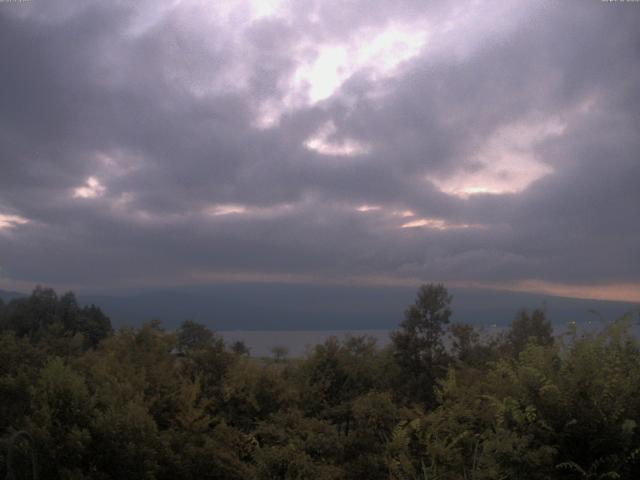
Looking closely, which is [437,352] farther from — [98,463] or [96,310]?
[96,310]

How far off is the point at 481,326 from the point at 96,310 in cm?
3865

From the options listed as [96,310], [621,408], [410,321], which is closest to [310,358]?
[410,321]

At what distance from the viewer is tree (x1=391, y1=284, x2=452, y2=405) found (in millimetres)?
19797

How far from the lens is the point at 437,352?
19.9 meters

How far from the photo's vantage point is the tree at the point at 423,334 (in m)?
19.8

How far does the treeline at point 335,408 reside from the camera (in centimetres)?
625

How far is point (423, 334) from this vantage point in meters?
20.1

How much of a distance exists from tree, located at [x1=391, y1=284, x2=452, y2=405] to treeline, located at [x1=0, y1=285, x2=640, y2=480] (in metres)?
0.04

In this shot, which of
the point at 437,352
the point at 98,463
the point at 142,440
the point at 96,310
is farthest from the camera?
the point at 96,310

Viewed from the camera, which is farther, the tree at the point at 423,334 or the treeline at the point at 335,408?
the tree at the point at 423,334

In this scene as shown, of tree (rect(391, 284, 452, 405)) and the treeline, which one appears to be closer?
the treeline

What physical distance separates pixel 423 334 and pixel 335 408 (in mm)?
6594

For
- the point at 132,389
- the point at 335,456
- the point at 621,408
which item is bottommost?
the point at 335,456

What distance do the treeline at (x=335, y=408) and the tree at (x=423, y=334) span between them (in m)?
0.04
